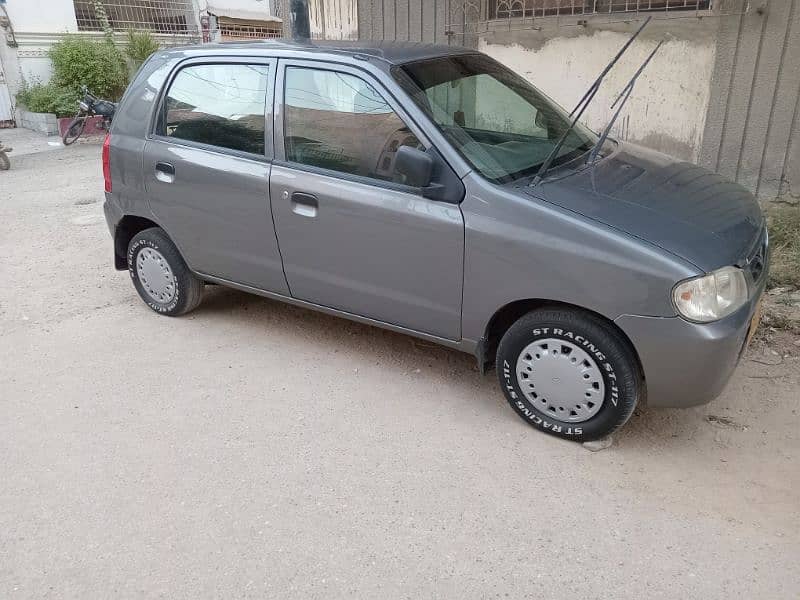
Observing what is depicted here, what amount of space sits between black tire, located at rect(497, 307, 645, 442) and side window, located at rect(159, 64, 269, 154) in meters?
1.84

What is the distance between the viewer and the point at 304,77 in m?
3.70

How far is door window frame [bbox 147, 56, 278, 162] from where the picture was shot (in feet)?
12.4

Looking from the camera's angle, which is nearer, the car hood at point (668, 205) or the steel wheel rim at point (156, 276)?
the car hood at point (668, 205)

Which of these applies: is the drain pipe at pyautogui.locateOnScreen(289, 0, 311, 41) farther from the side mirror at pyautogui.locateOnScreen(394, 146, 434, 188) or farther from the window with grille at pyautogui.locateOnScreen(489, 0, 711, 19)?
the side mirror at pyautogui.locateOnScreen(394, 146, 434, 188)

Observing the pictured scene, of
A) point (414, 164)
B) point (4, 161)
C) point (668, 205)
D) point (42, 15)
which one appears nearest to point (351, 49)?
point (414, 164)

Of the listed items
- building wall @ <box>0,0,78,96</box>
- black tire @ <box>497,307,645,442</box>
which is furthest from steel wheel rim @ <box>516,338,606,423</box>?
building wall @ <box>0,0,78,96</box>

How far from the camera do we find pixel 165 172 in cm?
423

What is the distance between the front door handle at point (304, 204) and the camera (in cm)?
364

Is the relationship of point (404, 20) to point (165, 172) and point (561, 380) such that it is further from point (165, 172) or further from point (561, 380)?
point (561, 380)

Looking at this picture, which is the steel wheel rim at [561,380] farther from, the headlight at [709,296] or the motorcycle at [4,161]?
the motorcycle at [4,161]

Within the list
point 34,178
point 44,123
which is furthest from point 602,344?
point 44,123

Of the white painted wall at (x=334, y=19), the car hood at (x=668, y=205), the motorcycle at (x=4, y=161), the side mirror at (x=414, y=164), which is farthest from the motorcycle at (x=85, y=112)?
the car hood at (x=668, y=205)

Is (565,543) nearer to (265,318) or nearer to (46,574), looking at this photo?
(46,574)

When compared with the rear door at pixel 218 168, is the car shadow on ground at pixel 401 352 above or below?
below
